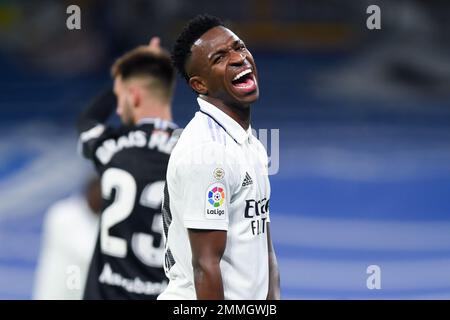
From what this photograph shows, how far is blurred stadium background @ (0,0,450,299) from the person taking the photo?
4.56m

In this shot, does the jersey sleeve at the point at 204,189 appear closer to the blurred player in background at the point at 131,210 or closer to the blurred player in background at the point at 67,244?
the blurred player in background at the point at 131,210

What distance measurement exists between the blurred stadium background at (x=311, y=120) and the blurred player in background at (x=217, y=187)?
6.50 feet

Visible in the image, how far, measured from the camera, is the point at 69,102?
182 inches

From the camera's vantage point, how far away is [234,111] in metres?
2.53

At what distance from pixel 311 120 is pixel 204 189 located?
2.37 m

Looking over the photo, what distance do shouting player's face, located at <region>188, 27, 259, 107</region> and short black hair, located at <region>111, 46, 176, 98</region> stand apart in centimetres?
164

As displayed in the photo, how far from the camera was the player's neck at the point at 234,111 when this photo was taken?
2520 millimetres

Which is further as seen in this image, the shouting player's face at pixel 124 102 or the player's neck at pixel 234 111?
the shouting player's face at pixel 124 102

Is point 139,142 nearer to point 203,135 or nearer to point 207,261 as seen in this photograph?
point 203,135

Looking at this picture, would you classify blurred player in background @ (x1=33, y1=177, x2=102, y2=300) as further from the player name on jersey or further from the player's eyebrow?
the player's eyebrow

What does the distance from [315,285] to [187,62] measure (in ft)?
7.54

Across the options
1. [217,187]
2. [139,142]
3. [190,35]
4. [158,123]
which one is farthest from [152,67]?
[217,187]

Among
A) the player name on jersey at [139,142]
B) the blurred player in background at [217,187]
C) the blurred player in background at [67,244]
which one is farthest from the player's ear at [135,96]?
the blurred player in background at [217,187]
